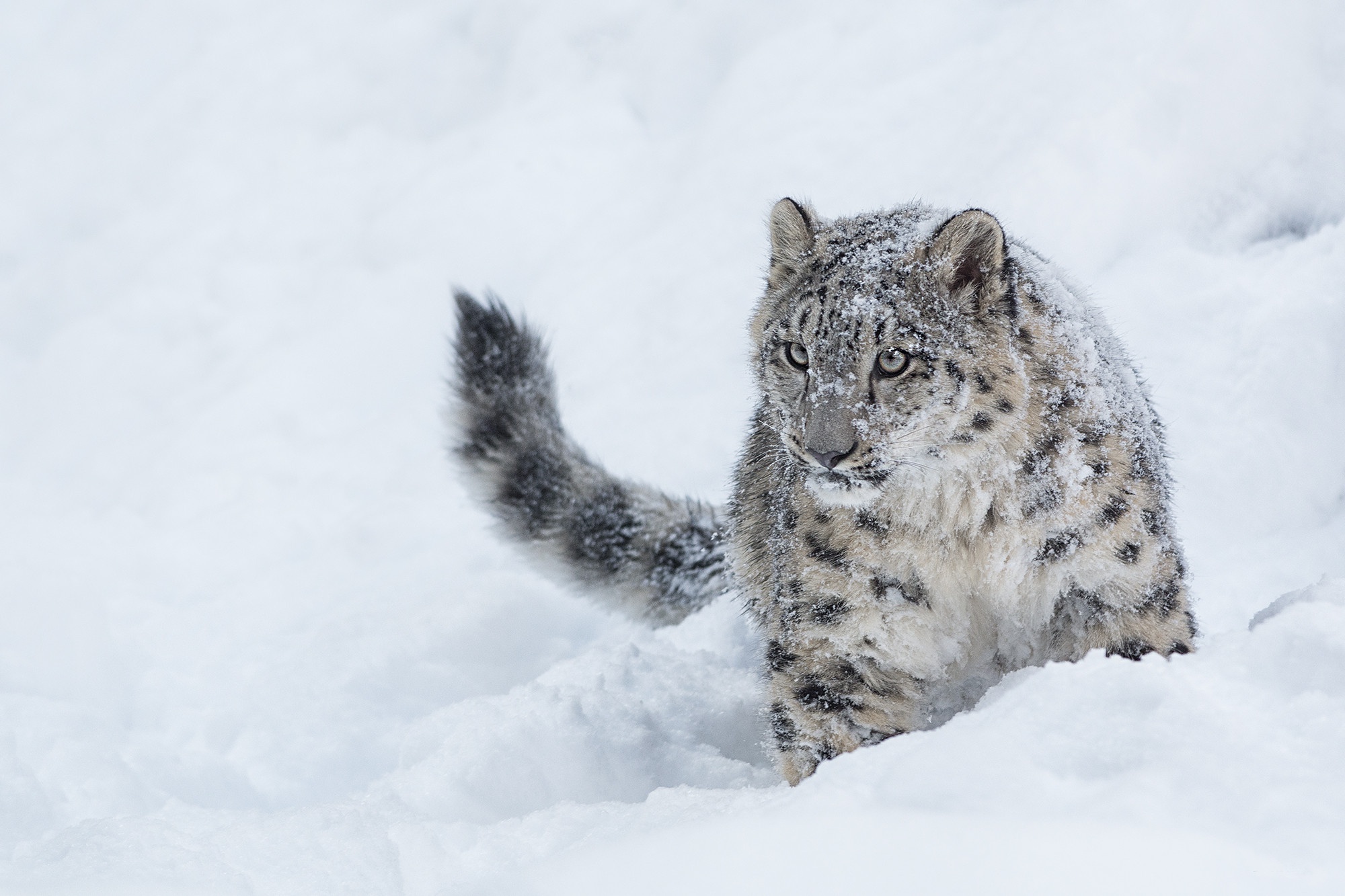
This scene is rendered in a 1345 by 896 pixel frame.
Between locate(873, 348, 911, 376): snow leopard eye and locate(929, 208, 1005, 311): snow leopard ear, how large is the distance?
0.18 meters

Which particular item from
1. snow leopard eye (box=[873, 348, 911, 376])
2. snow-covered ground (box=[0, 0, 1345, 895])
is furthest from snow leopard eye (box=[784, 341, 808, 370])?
snow-covered ground (box=[0, 0, 1345, 895])

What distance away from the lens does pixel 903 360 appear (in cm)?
213

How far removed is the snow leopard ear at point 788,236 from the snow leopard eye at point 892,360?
409mm

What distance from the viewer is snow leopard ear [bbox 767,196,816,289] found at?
8.13 ft

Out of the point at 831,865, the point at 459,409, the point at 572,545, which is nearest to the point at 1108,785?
the point at 831,865

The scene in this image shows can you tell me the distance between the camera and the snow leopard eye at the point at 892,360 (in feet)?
6.98

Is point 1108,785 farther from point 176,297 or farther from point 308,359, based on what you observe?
point 176,297

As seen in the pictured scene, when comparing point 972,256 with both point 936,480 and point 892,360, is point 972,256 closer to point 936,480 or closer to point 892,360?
point 892,360

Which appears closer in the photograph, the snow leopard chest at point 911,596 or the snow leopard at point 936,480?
the snow leopard at point 936,480

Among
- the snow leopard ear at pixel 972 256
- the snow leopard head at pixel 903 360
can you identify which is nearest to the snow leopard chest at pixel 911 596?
the snow leopard head at pixel 903 360

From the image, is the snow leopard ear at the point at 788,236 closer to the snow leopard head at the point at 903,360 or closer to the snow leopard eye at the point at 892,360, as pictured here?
the snow leopard head at the point at 903,360

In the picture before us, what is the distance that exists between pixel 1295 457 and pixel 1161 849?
2429 mm

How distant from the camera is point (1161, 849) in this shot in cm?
147

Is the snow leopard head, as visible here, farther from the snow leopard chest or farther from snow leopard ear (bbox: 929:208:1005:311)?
the snow leopard chest
